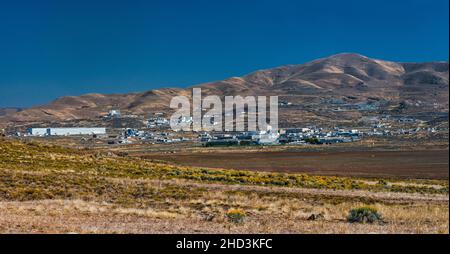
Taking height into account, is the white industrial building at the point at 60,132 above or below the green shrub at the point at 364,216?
above

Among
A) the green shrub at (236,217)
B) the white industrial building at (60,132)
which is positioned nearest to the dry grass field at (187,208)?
the green shrub at (236,217)

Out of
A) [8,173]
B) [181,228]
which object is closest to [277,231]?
[181,228]

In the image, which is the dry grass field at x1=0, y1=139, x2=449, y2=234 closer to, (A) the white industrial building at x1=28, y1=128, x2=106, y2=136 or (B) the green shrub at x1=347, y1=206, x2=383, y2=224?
(B) the green shrub at x1=347, y1=206, x2=383, y2=224

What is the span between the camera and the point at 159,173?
39750mm

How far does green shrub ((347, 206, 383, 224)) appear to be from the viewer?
16547mm

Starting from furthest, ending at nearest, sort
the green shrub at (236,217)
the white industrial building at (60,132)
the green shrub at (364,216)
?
the white industrial building at (60,132) → the green shrub at (364,216) → the green shrub at (236,217)

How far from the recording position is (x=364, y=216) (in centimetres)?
1680

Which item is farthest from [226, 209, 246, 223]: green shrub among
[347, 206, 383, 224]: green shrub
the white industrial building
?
the white industrial building

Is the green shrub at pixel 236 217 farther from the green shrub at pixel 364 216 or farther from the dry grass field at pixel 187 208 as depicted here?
the green shrub at pixel 364 216

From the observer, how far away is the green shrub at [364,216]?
1655cm

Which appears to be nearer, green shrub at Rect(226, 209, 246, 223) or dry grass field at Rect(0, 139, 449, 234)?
dry grass field at Rect(0, 139, 449, 234)

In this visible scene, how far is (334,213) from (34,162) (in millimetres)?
26138

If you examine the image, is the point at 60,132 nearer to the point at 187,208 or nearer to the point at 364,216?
the point at 187,208
